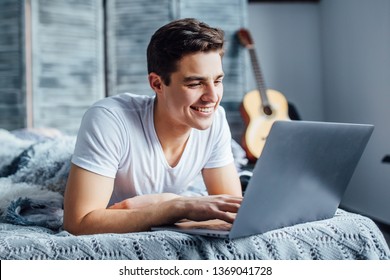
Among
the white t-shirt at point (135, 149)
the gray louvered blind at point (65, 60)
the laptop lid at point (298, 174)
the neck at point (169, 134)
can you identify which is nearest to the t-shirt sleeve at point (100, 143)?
the white t-shirt at point (135, 149)

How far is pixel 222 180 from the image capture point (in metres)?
1.22

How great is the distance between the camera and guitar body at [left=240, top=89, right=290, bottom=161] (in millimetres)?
2404

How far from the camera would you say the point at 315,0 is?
3115 millimetres

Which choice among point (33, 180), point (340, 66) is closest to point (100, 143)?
point (33, 180)

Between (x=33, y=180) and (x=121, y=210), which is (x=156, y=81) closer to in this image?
(x=121, y=210)

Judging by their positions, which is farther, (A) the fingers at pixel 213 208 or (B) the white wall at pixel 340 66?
(B) the white wall at pixel 340 66

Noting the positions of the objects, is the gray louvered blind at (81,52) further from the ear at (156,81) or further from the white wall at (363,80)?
the ear at (156,81)

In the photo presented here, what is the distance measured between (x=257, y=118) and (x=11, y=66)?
1.31 metres

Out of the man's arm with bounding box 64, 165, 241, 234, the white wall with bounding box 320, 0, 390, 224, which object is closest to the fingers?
the man's arm with bounding box 64, 165, 241, 234

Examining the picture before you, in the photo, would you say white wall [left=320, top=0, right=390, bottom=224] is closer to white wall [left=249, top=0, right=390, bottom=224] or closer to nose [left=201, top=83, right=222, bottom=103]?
white wall [left=249, top=0, right=390, bottom=224]

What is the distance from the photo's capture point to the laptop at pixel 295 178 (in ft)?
2.28

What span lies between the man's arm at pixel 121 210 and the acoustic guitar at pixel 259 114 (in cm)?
143

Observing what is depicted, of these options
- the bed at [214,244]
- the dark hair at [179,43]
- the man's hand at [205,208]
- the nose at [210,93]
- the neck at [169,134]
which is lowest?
the bed at [214,244]
